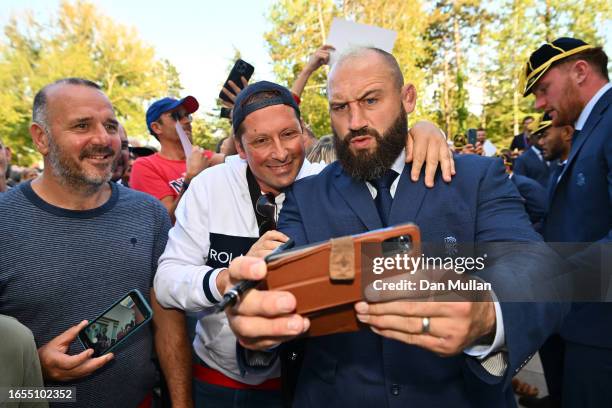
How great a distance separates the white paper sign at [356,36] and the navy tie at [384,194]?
179 centimetres

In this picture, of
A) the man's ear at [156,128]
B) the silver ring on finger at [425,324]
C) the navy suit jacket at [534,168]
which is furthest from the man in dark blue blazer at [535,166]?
the silver ring on finger at [425,324]

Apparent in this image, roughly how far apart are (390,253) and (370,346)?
0.71 metres

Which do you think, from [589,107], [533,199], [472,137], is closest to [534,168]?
[472,137]

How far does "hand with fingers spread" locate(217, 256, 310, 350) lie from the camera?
3.35 feet

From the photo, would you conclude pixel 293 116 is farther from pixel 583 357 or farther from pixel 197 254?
pixel 583 357

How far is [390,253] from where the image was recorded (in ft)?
3.26

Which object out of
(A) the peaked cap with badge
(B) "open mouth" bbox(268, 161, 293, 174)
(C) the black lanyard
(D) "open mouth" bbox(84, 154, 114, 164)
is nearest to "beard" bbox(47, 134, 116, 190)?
(D) "open mouth" bbox(84, 154, 114, 164)

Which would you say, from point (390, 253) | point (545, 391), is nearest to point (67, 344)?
point (390, 253)

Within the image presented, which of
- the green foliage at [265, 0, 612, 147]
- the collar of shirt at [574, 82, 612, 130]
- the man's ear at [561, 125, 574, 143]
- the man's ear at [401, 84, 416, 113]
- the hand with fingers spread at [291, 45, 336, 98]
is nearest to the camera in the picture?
the man's ear at [401, 84, 416, 113]

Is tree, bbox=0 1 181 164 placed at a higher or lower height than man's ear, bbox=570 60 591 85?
higher

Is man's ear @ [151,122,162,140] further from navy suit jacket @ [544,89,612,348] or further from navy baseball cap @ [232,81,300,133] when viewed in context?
navy suit jacket @ [544,89,612,348]

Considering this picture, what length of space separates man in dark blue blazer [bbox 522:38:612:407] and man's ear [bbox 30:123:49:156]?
2.91 metres

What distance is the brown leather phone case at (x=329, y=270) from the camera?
3.22 feet

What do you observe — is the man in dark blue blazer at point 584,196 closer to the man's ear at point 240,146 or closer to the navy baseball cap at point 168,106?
the man's ear at point 240,146
